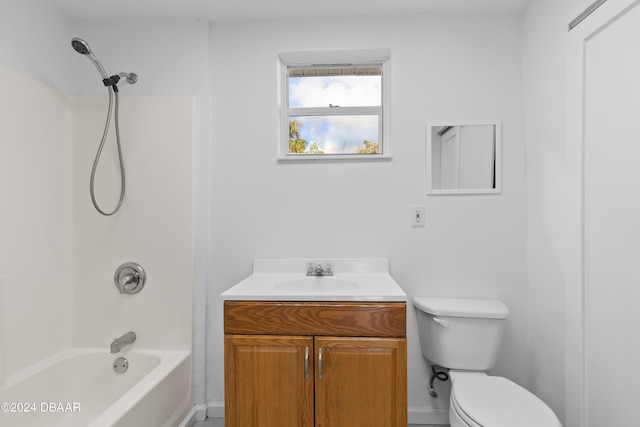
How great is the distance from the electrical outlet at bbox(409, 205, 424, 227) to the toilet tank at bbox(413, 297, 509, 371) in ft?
1.51

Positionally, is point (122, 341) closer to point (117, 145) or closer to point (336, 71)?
point (117, 145)

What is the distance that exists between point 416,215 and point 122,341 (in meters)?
1.76

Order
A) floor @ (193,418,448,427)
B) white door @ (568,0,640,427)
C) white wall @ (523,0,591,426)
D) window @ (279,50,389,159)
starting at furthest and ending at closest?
window @ (279,50,389,159), floor @ (193,418,448,427), white wall @ (523,0,591,426), white door @ (568,0,640,427)

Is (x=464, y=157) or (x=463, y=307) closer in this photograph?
(x=463, y=307)

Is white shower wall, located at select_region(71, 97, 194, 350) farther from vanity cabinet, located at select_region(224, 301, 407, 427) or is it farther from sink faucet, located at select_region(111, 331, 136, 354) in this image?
vanity cabinet, located at select_region(224, 301, 407, 427)

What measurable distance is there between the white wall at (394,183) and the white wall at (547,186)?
66mm

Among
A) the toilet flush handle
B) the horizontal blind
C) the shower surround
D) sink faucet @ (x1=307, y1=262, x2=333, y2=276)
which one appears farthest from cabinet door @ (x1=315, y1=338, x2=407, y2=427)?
the horizontal blind

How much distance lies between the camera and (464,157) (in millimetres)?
1906

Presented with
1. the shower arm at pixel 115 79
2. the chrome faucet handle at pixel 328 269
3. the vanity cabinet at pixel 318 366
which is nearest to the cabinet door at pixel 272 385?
the vanity cabinet at pixel 318 366

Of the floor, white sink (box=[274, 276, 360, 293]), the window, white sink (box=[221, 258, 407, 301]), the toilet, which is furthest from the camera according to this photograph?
the window

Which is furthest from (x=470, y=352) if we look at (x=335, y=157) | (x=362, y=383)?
(x=335, y=157)

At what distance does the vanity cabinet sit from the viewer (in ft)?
4.65

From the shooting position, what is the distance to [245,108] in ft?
6.52

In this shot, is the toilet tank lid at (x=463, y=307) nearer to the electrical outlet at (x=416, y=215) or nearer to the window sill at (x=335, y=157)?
the electrical outlet at (x=416, y=215)
